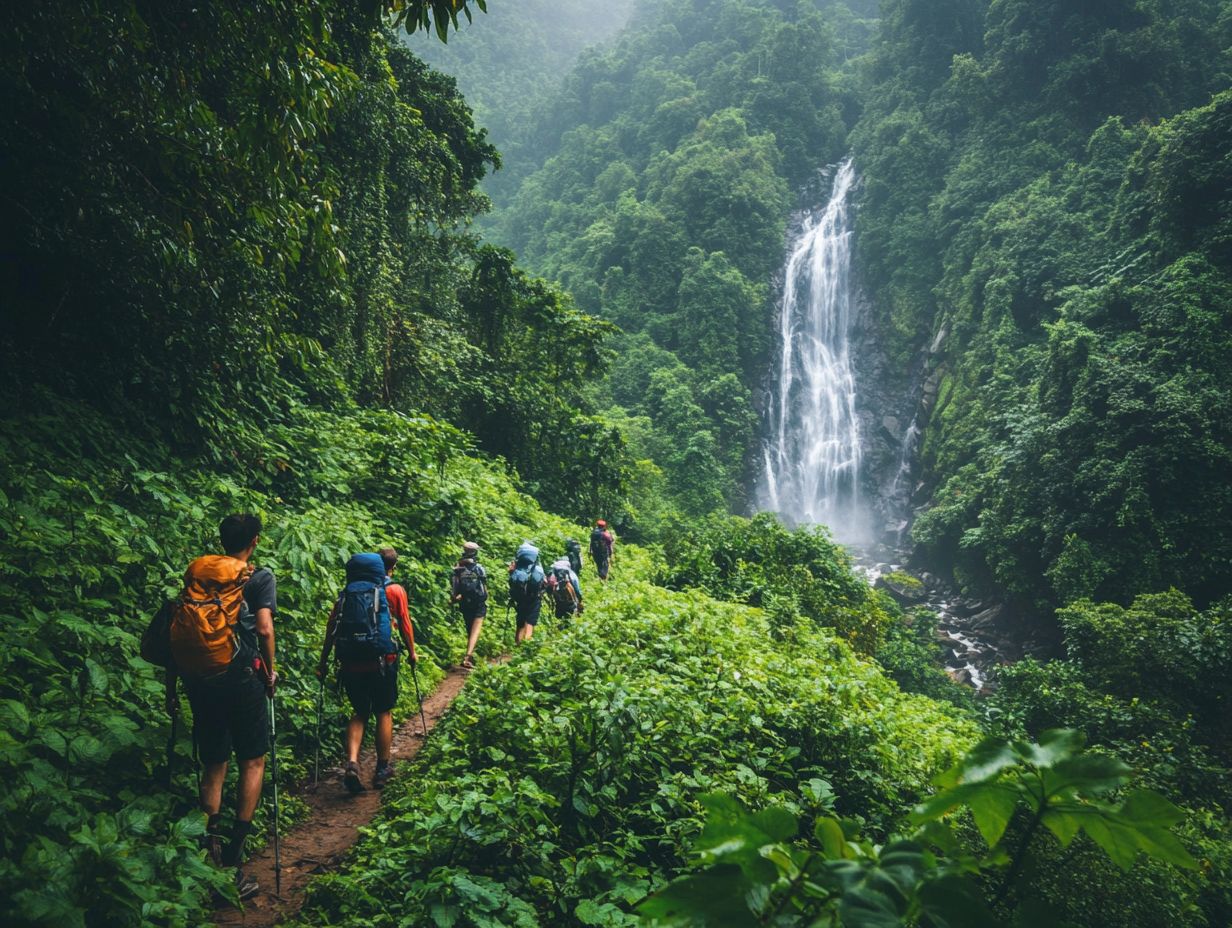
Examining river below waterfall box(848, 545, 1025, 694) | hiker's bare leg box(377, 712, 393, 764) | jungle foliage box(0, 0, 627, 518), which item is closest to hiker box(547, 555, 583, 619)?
hiker's bare leg box(377, 712, 393, 764)

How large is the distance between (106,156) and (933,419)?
3490cm

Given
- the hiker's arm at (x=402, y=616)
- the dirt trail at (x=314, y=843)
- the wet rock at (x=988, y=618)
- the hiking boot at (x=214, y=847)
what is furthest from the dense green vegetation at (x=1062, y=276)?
the hiking boot at (x=214, y=847)

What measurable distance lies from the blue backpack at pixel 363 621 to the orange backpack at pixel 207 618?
1060 millimetres

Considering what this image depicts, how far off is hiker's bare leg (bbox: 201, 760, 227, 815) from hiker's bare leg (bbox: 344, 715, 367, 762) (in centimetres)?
110

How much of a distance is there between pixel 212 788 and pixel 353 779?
1184mm

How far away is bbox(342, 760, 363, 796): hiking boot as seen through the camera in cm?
447

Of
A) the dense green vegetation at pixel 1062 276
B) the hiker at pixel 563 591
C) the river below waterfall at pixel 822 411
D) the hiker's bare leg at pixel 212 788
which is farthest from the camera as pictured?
the river below waterfall at pixel 822 411

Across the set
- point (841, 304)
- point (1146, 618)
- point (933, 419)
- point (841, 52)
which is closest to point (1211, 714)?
point (1146, 618)

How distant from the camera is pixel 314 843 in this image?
3.92 meters

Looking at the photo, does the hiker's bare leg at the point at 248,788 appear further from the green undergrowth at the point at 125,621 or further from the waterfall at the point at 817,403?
the waterfall at the point at 817,403

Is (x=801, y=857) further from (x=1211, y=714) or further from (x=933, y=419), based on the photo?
(x=933, y=419)

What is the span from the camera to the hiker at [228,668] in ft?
10.7

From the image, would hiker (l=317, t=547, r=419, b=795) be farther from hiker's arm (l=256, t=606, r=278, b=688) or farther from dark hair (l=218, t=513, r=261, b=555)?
dark hair (l=218, t=513, r=261, b=555)

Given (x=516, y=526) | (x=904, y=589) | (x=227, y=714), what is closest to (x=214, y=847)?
(x=227, y=714)
